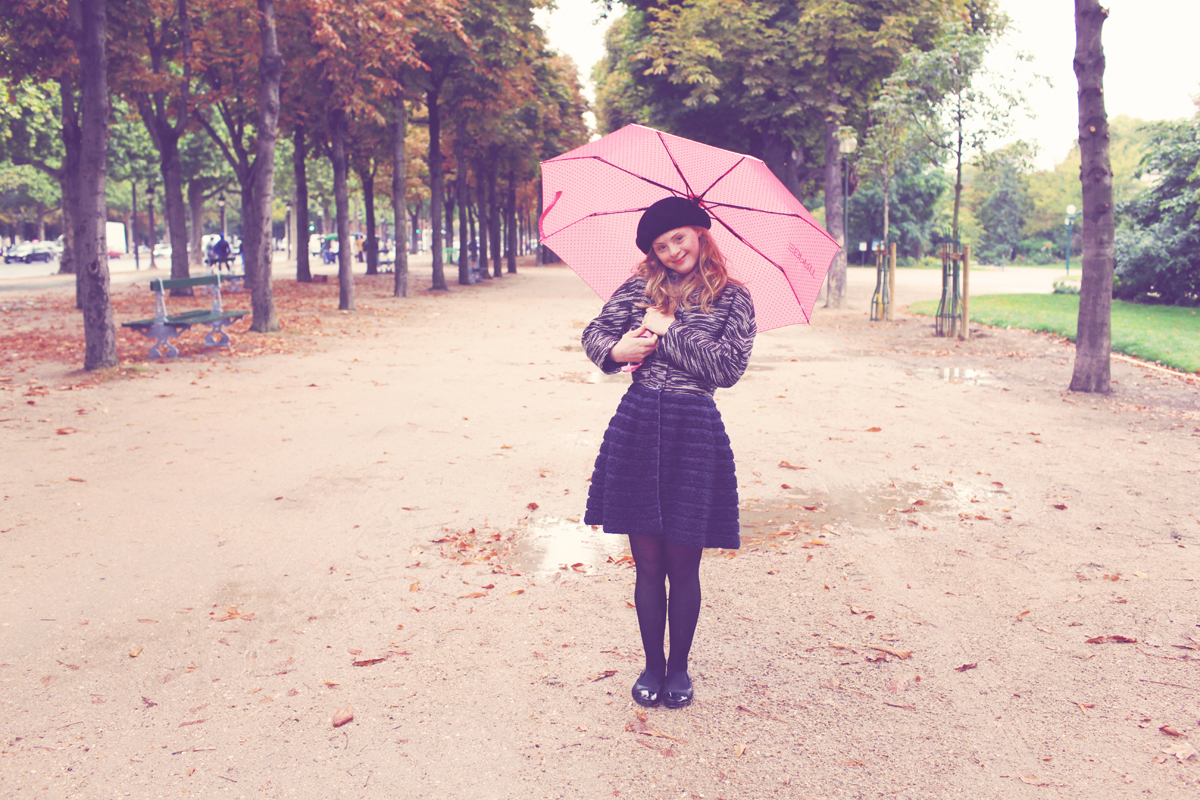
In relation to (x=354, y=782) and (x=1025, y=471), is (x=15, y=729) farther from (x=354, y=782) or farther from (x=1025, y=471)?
(x=1025, y=471)

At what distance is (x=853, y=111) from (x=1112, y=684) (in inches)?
862

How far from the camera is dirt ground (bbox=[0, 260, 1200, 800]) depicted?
3105mm

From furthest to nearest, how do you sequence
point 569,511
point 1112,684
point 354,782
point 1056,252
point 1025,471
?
point 1056,252 → point 1025,471 → point 569,511 → point 1112,684 → point 354,782

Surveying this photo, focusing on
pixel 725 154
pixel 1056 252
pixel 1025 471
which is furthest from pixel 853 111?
pixel 1056 252

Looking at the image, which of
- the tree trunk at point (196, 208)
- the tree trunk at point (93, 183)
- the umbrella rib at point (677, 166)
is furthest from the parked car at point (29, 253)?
the umbrella rib at point (677, 166)

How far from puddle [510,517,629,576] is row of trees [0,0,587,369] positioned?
8.19 meters

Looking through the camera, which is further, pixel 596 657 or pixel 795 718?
pixel 596 657

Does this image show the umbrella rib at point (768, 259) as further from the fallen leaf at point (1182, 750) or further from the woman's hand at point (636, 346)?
the fallen leaf at point (1182, 750)

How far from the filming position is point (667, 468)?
3.30m

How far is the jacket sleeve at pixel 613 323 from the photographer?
3301mm

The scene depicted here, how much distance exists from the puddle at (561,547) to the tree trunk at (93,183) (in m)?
7.97

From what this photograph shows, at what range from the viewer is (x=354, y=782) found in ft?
9.75

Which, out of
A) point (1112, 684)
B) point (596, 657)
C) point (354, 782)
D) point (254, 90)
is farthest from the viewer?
point (254, 90)

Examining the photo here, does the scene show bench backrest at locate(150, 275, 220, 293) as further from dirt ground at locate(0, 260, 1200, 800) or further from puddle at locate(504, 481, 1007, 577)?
puddle at locate(504, 481, 1007, 577)
